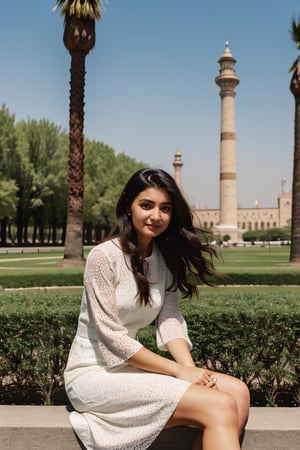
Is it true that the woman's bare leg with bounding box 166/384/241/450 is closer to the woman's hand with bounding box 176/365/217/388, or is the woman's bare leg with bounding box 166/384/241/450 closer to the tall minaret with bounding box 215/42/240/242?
the woman's hand with bounding box 176/365/217/388

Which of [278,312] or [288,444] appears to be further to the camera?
[278,312]

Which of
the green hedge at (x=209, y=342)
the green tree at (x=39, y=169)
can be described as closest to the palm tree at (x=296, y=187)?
the green hedge at (x=209, y=342)

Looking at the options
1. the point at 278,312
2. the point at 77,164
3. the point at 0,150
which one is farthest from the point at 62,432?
the point at 0,150

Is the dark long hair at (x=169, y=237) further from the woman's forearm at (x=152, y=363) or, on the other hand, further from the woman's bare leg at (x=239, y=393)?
the woman's bare leg at (x=239, y=393)

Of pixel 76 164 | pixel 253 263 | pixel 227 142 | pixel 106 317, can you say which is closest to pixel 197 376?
pixel 106 317

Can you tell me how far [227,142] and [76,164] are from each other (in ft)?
132

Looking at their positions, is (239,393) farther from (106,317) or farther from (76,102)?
(76,102)

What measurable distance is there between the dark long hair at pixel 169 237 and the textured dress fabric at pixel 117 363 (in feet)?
0.20

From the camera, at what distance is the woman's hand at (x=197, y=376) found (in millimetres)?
2654

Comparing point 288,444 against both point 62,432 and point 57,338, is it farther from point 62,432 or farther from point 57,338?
point 57,338

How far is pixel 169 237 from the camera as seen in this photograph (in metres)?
3.26

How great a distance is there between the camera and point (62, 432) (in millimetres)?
2883

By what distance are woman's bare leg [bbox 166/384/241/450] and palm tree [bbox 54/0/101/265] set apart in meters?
17.2

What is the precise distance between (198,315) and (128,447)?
1.46 m
